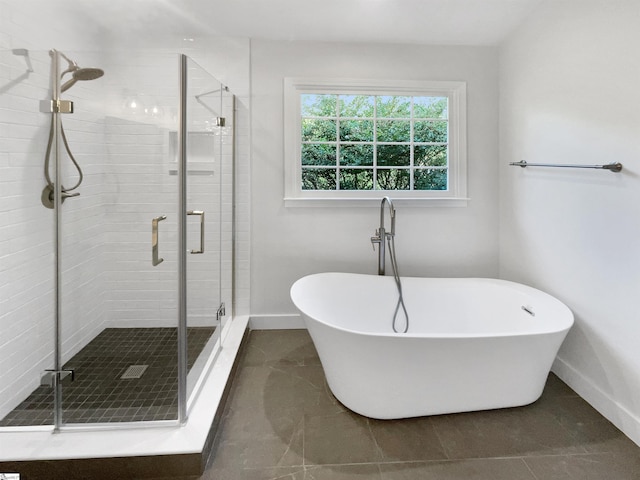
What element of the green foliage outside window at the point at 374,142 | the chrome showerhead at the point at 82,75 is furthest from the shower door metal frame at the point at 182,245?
the green foliage outside window at the point at 374,142

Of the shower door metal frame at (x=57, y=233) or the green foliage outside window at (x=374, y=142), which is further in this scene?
the green foliage outside window at (x=374, y=142)

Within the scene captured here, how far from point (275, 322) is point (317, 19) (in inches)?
91.4

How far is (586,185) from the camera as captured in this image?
2.11 m

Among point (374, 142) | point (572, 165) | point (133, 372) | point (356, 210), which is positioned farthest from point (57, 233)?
point (572, 165)

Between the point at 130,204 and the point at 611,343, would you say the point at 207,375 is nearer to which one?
the point at 130,204

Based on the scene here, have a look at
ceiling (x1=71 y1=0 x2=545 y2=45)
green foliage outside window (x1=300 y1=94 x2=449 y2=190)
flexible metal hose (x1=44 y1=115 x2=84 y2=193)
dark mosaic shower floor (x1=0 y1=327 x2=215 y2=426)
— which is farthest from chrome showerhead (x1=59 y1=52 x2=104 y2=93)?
green foliage outside window (x1=300 y1=94 x2=449 y2=190)

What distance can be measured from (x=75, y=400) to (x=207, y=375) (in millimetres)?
643

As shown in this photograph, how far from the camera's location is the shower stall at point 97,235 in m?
1.74

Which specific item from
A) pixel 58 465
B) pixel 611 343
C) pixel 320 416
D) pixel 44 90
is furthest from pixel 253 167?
pixel 611 343

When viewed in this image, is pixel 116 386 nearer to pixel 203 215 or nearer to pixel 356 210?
pixel 203 215

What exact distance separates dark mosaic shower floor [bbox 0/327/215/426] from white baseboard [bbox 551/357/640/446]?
214cm

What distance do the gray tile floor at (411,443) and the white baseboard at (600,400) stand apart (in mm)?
40

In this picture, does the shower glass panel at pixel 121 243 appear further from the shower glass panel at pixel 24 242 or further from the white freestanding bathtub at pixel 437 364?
the white freestanding bathtub at pixel 437 364

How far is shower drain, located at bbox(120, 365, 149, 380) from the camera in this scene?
5.74ft
